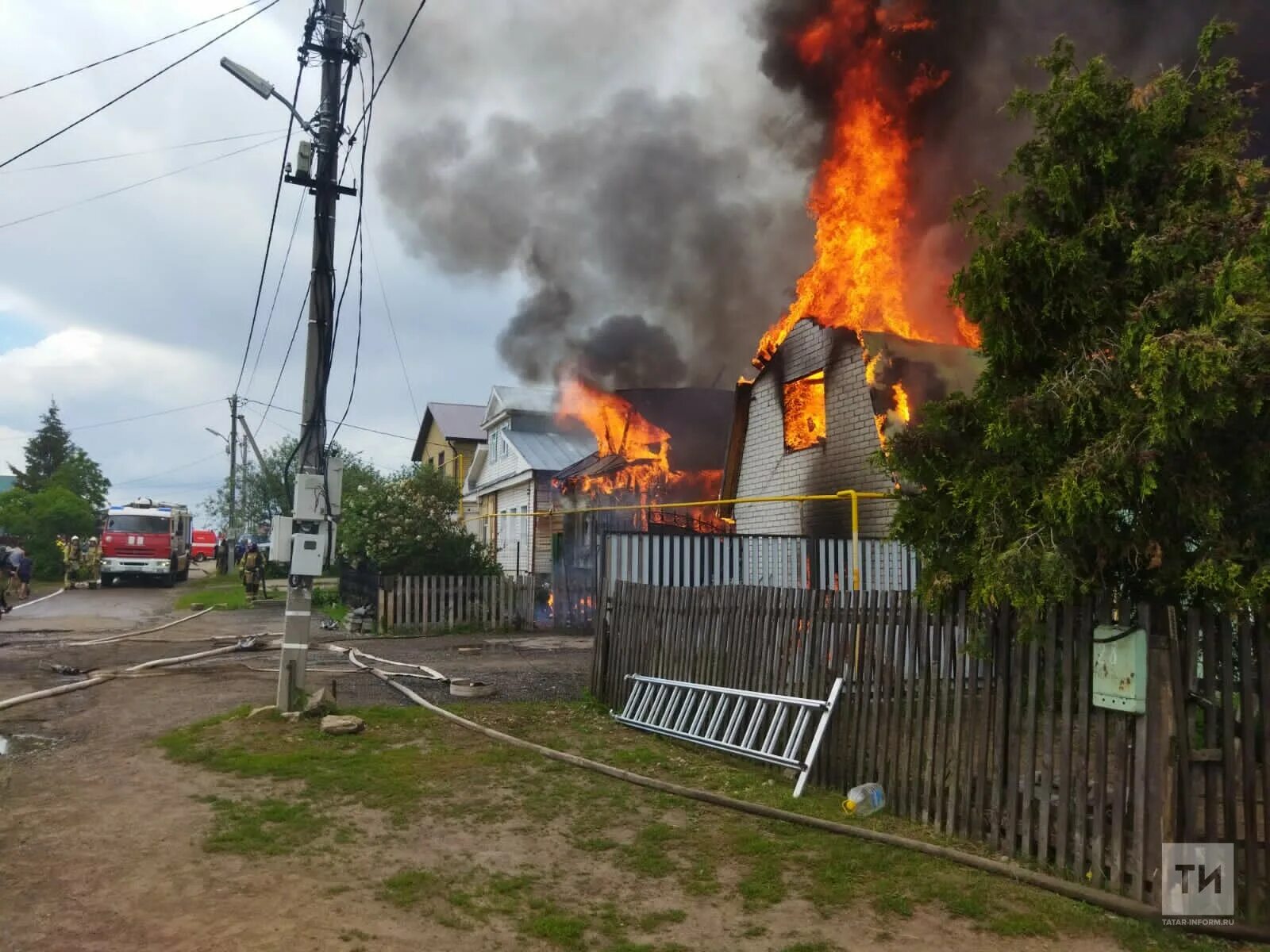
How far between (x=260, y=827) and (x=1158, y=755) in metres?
4.98

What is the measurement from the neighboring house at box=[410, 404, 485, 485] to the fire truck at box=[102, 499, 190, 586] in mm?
10750

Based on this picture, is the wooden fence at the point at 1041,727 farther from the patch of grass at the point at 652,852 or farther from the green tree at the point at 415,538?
the green tree at the point at 415,538

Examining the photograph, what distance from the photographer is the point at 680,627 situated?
837 cm

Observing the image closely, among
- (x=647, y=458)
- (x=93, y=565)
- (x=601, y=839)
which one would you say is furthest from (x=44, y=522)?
(x=601, y=839)

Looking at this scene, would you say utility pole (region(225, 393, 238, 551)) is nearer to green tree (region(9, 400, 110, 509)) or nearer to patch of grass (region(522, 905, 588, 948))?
green tree (region(9, 400, 110, 509))

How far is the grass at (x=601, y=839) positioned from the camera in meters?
4.30

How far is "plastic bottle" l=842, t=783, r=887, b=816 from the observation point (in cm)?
584

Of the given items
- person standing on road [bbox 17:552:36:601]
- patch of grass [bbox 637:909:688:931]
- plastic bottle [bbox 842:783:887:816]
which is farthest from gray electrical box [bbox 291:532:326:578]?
person standing on road [bbox 17:552:36:601]

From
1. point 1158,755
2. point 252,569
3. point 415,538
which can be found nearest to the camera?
point 1158,755

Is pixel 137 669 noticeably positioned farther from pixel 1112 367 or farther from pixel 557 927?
pixel 1112 367

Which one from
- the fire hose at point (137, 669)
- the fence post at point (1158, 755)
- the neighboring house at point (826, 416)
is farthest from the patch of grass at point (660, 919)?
the fire hose at point (137, 669)

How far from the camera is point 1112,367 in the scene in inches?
176

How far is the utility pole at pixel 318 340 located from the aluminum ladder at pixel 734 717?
10.5ft

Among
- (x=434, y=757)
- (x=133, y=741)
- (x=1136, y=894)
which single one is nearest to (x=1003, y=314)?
(x=1136, y=894)
